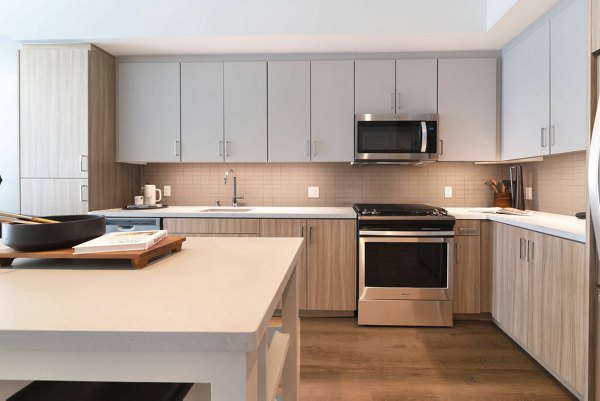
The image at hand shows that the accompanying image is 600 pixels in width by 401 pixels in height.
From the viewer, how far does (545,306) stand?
2.13 meters

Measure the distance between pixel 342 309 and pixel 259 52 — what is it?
2195mm

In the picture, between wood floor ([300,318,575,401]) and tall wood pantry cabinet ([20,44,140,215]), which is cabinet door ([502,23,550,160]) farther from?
tall wood pantry cabinet ([20,44,140,215])

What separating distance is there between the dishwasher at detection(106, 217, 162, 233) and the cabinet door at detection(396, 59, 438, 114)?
2.15m

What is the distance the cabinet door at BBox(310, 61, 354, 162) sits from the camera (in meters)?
3.18

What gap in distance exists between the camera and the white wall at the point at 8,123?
327 cm

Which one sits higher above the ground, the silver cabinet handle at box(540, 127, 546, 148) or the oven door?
the silver cabinet handle at box(540, 127, 546, 148)

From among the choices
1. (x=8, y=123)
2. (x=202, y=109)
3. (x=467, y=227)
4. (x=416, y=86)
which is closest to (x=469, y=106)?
(x=416, y=86)

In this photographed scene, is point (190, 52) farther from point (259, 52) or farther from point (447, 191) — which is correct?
point (447, 191)

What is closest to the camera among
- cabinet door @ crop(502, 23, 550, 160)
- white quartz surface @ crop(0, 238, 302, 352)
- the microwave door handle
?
white quartz surface @ crop(0, 238, 302, 352)

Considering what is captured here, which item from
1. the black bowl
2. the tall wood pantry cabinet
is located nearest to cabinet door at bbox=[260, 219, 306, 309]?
the tall wood pantry cabinet

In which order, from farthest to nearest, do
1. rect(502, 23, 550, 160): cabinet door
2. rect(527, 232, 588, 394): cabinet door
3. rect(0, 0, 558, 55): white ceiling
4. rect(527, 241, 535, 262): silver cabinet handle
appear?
rect(0, 0, 558, 55): white ceiling < rect(502, 23, 550, 160): cabinet door < rect(527, 241, 535, 262): silver cabinet handle < rect(527, 232, 588, 394): cabinet door

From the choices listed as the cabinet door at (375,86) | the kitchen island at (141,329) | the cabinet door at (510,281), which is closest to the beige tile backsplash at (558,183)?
the cabinet door at (510,281)

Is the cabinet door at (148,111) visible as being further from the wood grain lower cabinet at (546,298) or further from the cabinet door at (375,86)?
the wood grain lower cabinet at (546,298)

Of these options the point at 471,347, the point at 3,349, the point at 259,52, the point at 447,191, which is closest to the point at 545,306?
the point at 471,347
